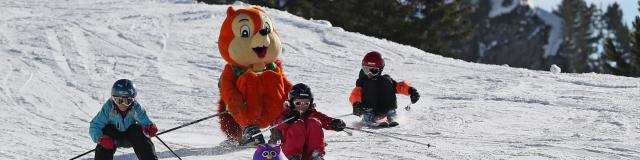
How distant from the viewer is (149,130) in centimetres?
721

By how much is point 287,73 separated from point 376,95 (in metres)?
3.84

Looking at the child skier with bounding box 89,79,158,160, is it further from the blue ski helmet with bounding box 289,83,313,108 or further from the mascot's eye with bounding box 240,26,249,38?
the mascot's eye with bounding box 240,26,249,38

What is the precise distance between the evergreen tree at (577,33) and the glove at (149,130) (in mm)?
59334

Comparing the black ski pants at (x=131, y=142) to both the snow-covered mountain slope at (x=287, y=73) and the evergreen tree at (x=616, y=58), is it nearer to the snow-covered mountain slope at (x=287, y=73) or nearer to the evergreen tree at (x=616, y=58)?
the snow-covered mountain slope at (x=287, y=73)

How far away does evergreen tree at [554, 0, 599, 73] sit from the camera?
2625 inches

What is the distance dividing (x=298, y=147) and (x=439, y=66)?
22.7 ft

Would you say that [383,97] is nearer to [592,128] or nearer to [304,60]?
[592,128]

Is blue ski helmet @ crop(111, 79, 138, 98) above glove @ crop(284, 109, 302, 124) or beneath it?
above

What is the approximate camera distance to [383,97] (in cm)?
958

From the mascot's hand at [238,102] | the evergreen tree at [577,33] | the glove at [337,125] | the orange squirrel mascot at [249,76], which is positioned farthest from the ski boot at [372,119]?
the evergreen tree at [577,33]

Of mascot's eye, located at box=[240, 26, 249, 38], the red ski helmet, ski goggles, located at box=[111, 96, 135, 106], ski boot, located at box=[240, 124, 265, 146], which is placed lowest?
ski boot, located at box=[240, 124, 265, 146]

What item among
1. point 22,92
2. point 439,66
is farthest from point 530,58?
point 22,92

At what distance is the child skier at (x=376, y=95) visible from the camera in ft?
31.3

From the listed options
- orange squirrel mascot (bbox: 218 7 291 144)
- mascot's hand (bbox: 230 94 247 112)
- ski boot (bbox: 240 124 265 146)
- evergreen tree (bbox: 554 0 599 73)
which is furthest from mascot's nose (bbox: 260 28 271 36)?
evergreen tree (bbox: 554 0 599 73)
